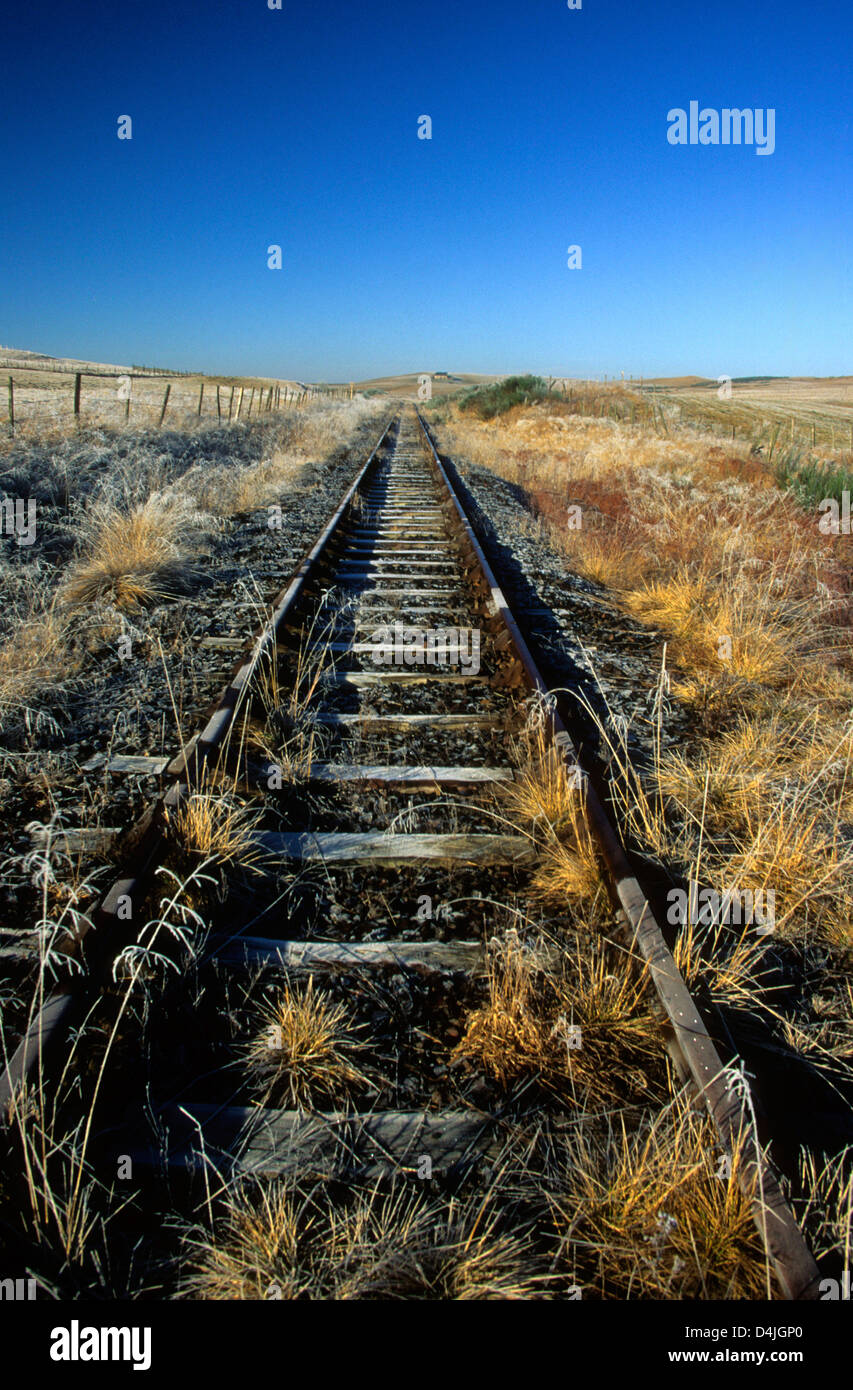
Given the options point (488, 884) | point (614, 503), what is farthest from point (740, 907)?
point (614, 503)

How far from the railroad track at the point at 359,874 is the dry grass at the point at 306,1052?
0.08 m

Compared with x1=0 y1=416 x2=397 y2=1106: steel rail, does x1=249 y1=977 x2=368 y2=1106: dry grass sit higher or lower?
lower

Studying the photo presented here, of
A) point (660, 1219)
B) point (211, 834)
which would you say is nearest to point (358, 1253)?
point (660, 1219)

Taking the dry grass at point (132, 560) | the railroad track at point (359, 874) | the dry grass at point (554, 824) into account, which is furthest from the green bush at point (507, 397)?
the dry grass at point (554, 824)

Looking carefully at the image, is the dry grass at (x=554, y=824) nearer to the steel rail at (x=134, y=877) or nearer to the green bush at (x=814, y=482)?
the steel rail at (x=134, y=877)

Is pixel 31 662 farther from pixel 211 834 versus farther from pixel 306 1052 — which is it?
pixel 306 1052

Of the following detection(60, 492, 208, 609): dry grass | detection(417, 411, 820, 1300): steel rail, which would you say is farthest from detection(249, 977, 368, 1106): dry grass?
detection(60, 492, 208, 609): dry grass

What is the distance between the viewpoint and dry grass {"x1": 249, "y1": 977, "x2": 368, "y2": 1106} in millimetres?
1923

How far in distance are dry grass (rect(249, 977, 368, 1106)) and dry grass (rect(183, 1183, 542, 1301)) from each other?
12.0 inches

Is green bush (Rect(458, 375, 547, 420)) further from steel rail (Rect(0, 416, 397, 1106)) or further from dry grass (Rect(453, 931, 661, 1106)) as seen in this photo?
dry grass (Rect(453, 931, 661, 1106))

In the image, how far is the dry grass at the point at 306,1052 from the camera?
192cm

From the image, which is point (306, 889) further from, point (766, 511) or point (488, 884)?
point (766, 511)

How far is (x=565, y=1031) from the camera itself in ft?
6.65

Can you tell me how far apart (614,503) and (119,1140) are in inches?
381
